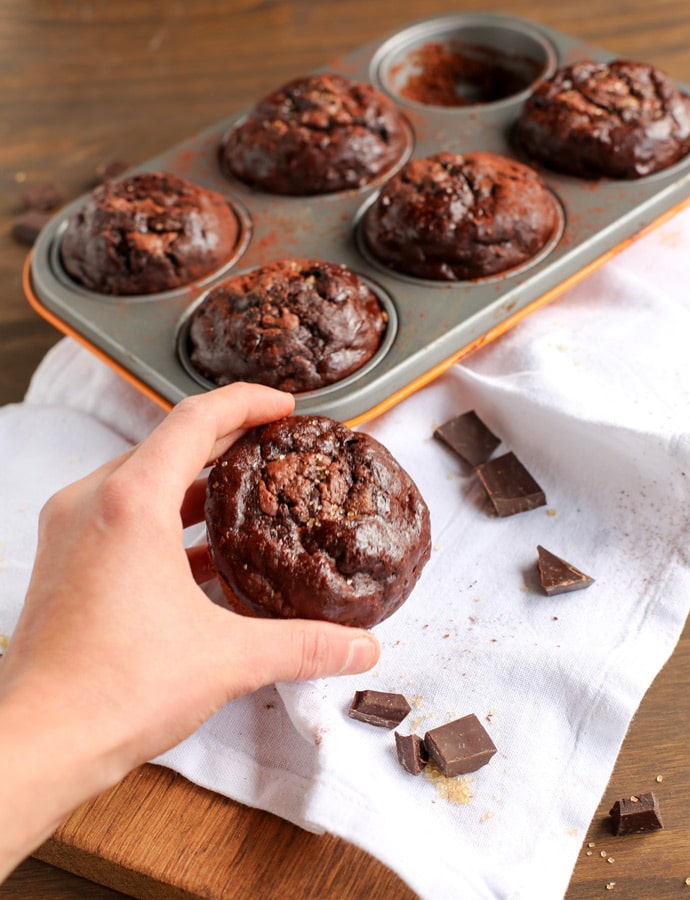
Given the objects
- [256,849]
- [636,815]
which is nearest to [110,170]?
[256,849]

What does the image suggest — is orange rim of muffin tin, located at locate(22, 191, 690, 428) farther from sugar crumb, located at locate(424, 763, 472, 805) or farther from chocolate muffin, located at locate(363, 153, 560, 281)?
sugar crumb, located at locate(424, 763, 472, 805)

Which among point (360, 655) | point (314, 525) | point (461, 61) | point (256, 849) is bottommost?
point (256, 849)

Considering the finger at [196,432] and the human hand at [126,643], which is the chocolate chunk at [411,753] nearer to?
the human hand at [126,643]

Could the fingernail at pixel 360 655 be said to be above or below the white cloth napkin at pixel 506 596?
above

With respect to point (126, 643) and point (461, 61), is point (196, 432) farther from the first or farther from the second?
point (461, 61)

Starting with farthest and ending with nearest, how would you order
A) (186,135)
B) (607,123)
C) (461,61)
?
1. (186,135)
2. (461,61)
3. (607,123)

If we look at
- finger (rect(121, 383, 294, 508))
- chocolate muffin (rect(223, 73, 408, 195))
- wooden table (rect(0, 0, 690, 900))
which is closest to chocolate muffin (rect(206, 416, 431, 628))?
finger (rect(121, 383, 294, 508))

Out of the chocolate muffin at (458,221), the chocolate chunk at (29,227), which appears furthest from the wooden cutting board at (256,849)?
the chocolate chunk at (29,227)
